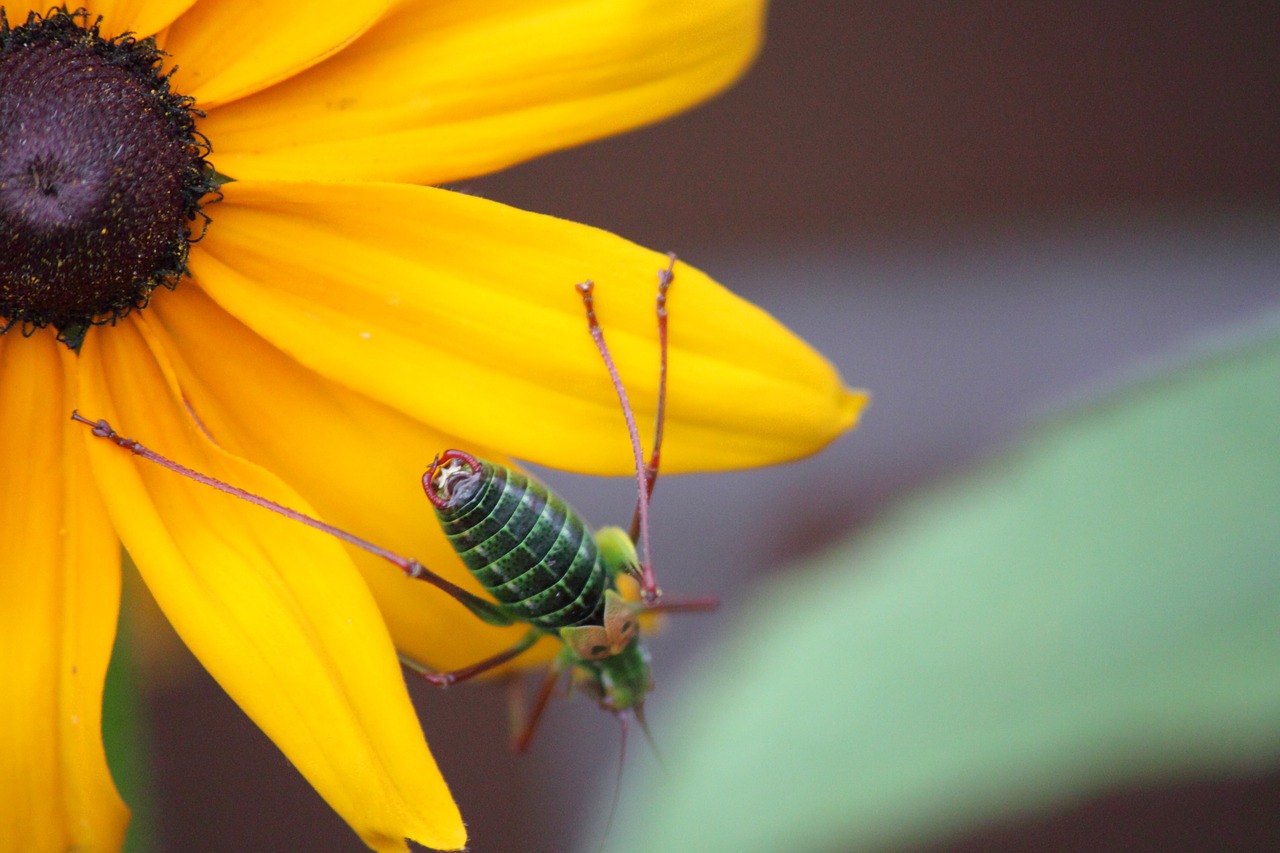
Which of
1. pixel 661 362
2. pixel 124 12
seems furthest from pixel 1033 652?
pixel 124 12

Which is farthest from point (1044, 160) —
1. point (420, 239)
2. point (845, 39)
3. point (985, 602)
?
point (985, 602)

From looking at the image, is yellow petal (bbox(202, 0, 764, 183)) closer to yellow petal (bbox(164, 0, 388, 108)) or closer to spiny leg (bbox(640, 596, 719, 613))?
yellow petal (bbox(164, 0, 388, 108))

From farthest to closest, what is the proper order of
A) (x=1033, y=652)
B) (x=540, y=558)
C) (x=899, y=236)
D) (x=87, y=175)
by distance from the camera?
(x=899, y=236) < (x=540, y=558) < (x=87, y=175) < (x=1033, y=652)

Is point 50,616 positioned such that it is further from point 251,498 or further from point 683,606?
point 683,606

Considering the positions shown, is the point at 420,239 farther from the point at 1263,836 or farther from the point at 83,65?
the point at 1263,836

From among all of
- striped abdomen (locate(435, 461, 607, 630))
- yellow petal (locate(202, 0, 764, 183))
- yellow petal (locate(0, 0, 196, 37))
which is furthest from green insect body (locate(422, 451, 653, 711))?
yellow petal (locate(0, 0, 196, 37))

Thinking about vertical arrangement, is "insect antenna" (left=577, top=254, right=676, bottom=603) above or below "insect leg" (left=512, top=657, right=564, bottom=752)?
above
